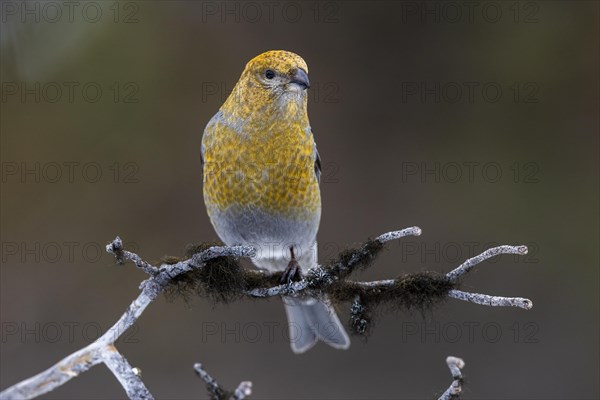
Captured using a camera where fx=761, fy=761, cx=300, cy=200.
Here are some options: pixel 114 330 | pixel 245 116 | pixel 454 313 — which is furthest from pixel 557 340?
pixel 114 330

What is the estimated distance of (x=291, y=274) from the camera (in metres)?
4.28

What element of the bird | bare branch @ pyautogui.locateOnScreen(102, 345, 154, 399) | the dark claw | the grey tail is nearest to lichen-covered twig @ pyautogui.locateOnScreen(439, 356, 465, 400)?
bare branch @ pyautogui.locateOnScreen(102, 345, 154, 399)

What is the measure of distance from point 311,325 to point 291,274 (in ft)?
2.40

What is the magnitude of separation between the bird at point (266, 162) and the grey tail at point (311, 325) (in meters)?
0.27

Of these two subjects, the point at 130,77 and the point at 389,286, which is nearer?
the point at 389,286

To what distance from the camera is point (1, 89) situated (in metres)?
6.71

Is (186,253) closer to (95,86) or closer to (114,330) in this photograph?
(114,330)

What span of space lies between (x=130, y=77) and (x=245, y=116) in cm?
290

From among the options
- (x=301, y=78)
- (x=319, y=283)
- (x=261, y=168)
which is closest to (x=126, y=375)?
(x=319, y=283)

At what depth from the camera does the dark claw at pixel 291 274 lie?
166 inches

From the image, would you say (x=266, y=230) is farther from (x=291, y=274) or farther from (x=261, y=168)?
(x=261, y=168)

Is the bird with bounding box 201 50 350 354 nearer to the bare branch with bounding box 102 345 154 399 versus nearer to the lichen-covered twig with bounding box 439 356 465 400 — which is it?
the lichen-covered twig with bounding box 439 356 465 400

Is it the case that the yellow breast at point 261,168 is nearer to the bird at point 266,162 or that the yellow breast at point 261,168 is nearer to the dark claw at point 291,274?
the bird at point 266,162

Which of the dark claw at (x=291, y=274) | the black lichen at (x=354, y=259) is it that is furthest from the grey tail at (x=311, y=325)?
the black lichen at (x=354, y=259)
